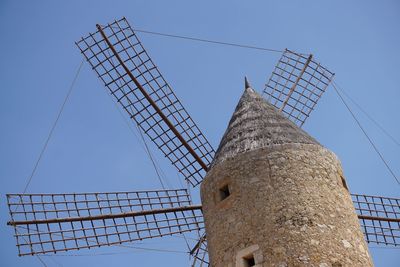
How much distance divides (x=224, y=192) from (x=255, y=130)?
1181mm

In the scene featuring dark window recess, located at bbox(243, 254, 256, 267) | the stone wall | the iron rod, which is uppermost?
the iron rod

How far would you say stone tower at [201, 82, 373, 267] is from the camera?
6.18 m

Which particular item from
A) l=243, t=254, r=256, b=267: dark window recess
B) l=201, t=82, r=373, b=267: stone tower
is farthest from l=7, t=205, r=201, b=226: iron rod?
l=243, t=254, r=256, b=267: dark window recess

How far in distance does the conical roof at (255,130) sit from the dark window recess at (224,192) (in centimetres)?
48

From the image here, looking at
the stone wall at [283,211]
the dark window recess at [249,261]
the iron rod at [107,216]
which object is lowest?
the dark window recess at [249,261]

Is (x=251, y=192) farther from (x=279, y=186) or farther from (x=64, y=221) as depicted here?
(x=64, y=221)

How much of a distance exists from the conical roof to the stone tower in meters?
0.02

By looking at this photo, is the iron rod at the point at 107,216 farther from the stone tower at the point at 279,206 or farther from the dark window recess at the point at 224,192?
the dark window recess at the point at 224,192

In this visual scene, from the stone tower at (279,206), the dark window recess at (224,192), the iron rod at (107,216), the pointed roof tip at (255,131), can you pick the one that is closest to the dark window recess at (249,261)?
the stone tower at (279,206)

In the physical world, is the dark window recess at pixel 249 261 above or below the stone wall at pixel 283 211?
below

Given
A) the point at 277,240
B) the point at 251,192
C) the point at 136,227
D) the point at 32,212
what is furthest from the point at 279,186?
the point at 32,212

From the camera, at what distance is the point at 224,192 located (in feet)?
23.9

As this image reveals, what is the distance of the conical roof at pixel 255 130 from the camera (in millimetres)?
7551

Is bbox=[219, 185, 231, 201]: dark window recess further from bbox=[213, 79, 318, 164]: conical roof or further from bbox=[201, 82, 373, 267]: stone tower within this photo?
bbox=[213, 79, 318, 164]: conical roof
